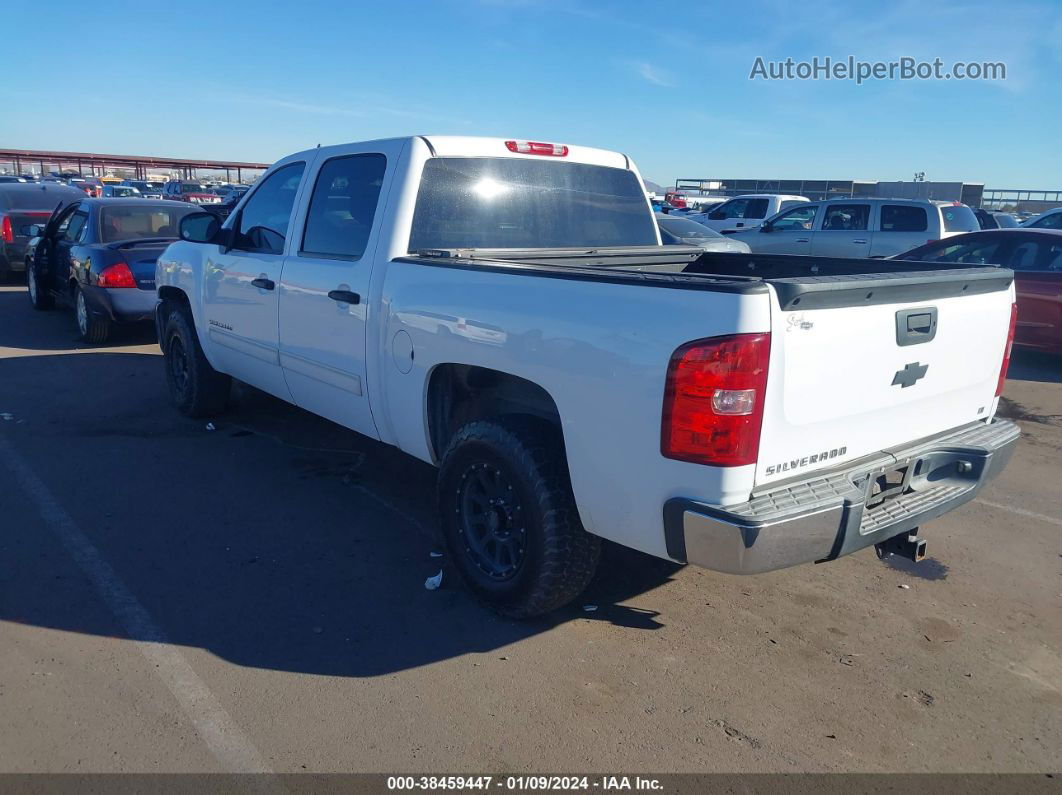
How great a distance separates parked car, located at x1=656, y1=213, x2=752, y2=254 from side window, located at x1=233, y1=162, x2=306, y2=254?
7170 mm

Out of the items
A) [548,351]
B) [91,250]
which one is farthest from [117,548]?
[91,250]

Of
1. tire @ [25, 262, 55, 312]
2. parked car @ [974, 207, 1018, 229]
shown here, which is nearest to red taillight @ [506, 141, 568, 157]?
tire @ [25, 262, 55, 312]

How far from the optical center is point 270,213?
18.2ft

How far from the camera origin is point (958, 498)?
3.62 meters

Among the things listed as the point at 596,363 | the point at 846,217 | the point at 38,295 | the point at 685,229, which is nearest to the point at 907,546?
the point at 596,363

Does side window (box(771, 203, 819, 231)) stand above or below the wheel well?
above

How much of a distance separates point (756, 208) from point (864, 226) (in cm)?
623

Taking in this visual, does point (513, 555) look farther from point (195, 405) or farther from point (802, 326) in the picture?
point (195, 405)

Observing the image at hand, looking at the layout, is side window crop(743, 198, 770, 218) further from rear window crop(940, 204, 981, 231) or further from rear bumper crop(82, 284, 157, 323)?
rear bumper crop(82, 284, 157, 323)

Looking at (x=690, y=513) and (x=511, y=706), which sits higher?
(x=690, y=513)

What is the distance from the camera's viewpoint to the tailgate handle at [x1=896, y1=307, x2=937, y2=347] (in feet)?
10.6

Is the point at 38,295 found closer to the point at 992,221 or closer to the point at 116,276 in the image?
the point at 116,276

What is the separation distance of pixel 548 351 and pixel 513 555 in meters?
0.96
